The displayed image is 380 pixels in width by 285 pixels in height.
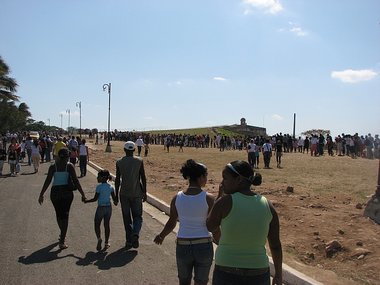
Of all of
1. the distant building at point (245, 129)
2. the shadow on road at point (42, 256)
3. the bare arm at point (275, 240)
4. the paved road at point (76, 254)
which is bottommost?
the shadow on road at point (42, 256)

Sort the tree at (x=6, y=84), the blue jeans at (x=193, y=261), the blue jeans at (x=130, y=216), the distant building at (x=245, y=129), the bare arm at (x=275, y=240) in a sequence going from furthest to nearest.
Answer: the distant building at (x=245, y=129) < the tree at (x=6, y=84) < the blue jeans at (x=130, y=216) < the blue jeans at (x=193, y=261) < the bare arm at (x=275, y=240)

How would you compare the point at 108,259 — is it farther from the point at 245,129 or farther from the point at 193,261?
the point at 245,129

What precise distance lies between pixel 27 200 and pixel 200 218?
975cm

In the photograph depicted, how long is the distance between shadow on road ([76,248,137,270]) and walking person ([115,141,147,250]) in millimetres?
307

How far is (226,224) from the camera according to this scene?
3.36 metres

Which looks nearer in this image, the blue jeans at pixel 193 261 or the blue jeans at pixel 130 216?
the blue jeans at pixel 193 261

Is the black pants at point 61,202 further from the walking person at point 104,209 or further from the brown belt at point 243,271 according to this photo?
the brown belt at point 243,271

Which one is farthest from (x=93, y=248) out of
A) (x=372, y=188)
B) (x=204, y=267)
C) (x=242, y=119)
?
(x=242, y=119)

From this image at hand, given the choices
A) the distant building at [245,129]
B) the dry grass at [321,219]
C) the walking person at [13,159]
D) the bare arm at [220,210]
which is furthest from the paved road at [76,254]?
the distant building at [245,129]

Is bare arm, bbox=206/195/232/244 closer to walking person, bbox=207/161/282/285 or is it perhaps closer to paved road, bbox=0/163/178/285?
walking person, bbox=207/161/282/285

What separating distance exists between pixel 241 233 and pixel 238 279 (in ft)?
1.08

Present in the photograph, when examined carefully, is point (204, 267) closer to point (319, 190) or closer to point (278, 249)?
point (278, 249)

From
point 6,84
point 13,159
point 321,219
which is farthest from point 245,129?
point 321,219

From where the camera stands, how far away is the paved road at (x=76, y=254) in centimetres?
614
